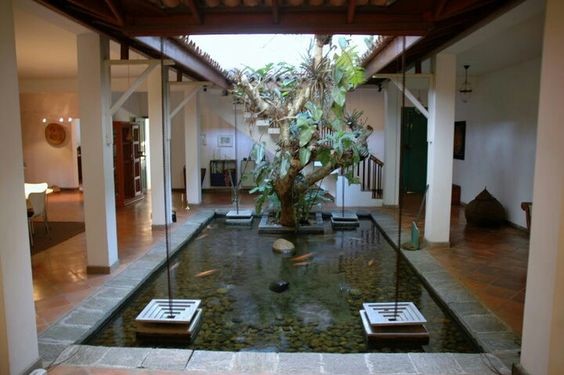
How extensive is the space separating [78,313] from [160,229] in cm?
366

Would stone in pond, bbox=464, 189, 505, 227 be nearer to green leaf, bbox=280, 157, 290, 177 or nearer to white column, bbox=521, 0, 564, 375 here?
green leaf, bbox=280, 157, 290, 177

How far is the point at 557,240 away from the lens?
2.81 meters

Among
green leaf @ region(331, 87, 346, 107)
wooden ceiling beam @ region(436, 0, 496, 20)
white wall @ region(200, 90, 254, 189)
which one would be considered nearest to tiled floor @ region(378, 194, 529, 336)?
green leaf @ region(331, 87, 346, 107)

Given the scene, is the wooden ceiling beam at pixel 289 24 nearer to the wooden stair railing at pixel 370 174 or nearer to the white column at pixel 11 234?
the white column at pixel 11 234

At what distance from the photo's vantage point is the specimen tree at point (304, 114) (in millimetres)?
7594

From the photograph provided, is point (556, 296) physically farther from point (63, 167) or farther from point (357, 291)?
point (63, 167)

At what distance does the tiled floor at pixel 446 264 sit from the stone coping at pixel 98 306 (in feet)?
0.44

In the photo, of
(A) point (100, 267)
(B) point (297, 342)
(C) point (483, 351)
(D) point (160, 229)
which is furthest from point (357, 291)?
(D) point (160, 229)

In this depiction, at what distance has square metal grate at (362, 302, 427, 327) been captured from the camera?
Result: 3.97m

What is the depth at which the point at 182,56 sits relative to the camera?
6598 mm

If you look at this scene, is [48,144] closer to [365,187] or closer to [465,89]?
[365,187]

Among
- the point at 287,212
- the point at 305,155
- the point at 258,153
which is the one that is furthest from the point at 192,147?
the point at 305,155

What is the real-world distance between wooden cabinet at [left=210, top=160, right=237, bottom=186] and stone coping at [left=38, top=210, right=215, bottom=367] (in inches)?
251

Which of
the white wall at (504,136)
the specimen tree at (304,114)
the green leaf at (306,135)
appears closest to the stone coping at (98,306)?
the specimen tree at (304,114)
